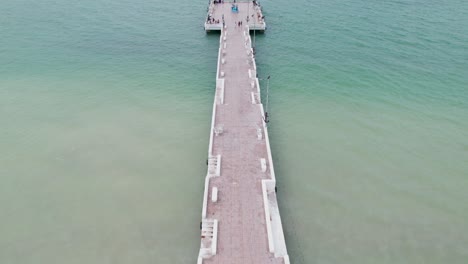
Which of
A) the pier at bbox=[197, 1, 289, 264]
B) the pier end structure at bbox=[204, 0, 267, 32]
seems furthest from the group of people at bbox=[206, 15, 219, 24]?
the pier at bbox=[197, 1, 289, 264]

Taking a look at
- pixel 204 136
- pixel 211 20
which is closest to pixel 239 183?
pixel 204 136

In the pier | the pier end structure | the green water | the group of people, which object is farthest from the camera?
the group of people

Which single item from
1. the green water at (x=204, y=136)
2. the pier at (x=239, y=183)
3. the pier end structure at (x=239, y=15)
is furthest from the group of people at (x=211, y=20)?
the pier at (x=239, y=183)

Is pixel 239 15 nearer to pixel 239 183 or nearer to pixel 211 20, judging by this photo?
pixel 211 20

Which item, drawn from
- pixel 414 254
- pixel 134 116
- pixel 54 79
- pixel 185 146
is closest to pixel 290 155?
pixel 185 146

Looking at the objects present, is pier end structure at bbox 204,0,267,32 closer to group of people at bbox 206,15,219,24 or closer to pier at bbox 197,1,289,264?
group of people at bbox 206,15,219,24

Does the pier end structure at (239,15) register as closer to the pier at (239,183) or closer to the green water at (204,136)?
the green water at (204,136)
